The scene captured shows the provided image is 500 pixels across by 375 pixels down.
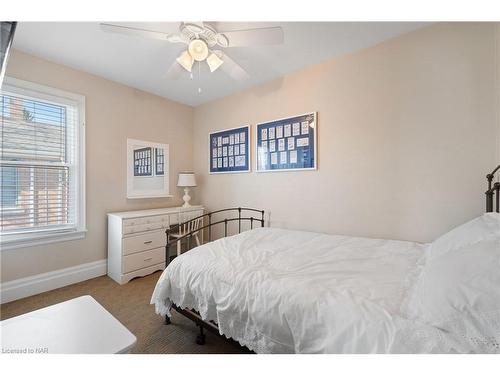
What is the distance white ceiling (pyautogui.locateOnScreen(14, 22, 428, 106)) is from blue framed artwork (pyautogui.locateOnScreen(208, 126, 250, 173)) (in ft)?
2.41

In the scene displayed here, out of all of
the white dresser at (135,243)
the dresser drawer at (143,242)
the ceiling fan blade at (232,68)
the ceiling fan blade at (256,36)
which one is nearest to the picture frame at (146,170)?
the white dresser at (135,243)

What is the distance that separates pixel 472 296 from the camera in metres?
0.75

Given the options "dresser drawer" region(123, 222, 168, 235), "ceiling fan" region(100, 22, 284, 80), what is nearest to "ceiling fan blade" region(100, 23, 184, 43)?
"ceiling fan" region(100, 22, 284, 80)

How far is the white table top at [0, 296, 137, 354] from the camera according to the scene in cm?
76

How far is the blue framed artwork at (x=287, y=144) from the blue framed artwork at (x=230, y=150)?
210mm

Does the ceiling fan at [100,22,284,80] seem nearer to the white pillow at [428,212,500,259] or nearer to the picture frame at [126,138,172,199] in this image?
the white pillow at [428,212,500,259]

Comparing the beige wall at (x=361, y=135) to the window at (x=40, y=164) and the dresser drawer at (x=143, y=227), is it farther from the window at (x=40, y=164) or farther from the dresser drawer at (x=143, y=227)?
the dresser drawer at (x=143, y=227)

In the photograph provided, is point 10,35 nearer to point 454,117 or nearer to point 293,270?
point 293,270

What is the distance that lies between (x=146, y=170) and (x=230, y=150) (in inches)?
50.4

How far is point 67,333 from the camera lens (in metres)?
0.84

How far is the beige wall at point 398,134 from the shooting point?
172 centimetres

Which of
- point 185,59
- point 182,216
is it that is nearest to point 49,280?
point 182,216

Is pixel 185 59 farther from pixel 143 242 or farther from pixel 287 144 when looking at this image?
pixel 143 242
